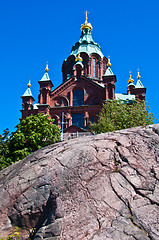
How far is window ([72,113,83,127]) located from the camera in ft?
126

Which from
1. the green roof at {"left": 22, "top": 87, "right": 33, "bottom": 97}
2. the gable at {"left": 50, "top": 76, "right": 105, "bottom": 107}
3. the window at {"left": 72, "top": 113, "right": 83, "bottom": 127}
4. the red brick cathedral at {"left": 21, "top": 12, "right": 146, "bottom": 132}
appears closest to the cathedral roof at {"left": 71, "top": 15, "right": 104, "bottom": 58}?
the red brick cathedral at {"left": 21, "top": 12, "right": 146, "bottom": 132}

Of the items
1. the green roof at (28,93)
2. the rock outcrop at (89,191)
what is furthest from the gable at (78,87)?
the rock outcrop at (89,191)

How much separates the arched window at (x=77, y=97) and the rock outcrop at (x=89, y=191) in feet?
93.4

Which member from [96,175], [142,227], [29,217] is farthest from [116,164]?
[29,217]

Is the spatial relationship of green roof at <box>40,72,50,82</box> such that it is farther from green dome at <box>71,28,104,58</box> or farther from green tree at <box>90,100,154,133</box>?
green tree at <box>90,100,154,133</box>

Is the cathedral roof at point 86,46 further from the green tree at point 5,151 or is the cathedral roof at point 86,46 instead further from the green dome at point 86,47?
the green tree at point 5,151

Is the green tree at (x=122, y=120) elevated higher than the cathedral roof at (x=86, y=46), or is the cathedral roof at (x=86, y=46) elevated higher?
the cathedral roof at (x=86, y=46)

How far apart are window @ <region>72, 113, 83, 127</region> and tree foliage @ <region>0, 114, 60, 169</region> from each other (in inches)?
515

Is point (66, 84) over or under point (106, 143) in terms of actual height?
over

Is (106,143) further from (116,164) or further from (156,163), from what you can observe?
(156,163)

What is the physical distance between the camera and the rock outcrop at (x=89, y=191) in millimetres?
8180

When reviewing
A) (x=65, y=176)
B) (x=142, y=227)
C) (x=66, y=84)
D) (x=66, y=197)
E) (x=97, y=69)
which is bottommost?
(x=142, y=227)

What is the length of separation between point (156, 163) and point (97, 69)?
39.4 m

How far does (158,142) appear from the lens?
1055 centimetres
